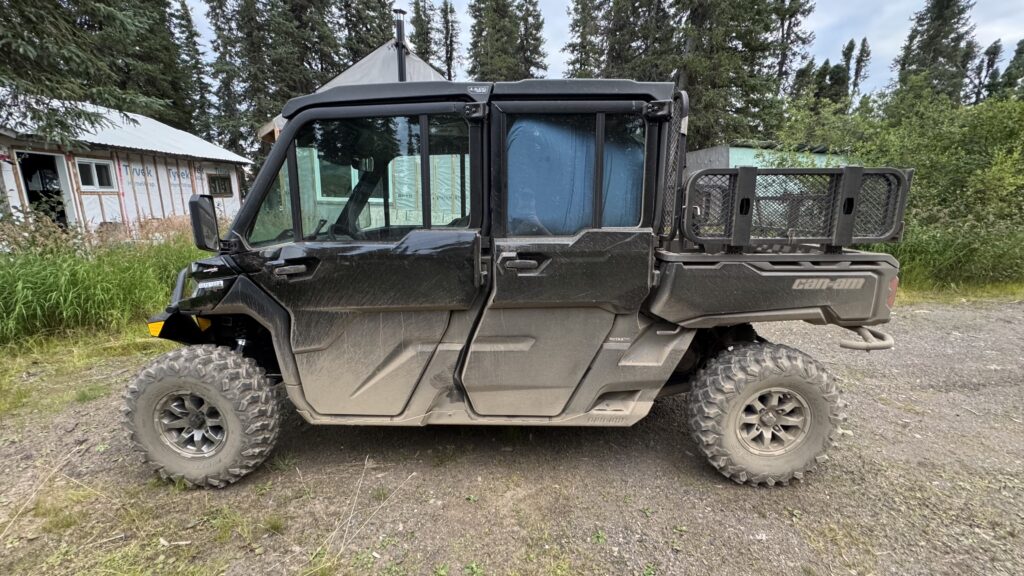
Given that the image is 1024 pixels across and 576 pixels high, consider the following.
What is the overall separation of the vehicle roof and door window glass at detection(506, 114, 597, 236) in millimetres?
115

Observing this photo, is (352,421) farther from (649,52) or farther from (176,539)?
(649,52)

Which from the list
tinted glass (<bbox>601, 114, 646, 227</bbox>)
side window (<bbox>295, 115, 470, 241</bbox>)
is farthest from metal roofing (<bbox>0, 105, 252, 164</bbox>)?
tinted glass (<bbox>601, 114, 646, 227</bbox>)

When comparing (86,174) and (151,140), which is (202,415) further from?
(151,140)

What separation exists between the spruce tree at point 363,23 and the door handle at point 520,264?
103 ft

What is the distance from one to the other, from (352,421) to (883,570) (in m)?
2.67

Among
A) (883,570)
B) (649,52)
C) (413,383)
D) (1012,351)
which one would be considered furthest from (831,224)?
(649,52)

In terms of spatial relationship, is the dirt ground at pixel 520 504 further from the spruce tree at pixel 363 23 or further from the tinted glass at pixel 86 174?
the spruce tree at pixel 363 23

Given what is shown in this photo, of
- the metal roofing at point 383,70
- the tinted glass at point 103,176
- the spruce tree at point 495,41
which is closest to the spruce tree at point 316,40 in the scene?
the spruce tree at point 495,41

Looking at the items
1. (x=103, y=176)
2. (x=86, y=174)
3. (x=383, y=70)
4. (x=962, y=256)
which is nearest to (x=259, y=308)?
(x=383, y=70)

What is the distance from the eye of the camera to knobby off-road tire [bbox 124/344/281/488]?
238 cm

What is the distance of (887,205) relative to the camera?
2.26 m

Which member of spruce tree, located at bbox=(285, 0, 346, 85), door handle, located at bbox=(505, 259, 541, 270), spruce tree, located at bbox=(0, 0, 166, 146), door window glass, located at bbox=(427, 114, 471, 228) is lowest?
door handle, located at bbox=(505, 259, 541, 270)

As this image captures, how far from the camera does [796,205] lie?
7.66 feet

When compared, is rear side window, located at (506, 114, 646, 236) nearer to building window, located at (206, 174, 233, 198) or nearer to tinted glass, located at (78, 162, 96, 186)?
tinted glass, located at (78, 162, 96, 186)
